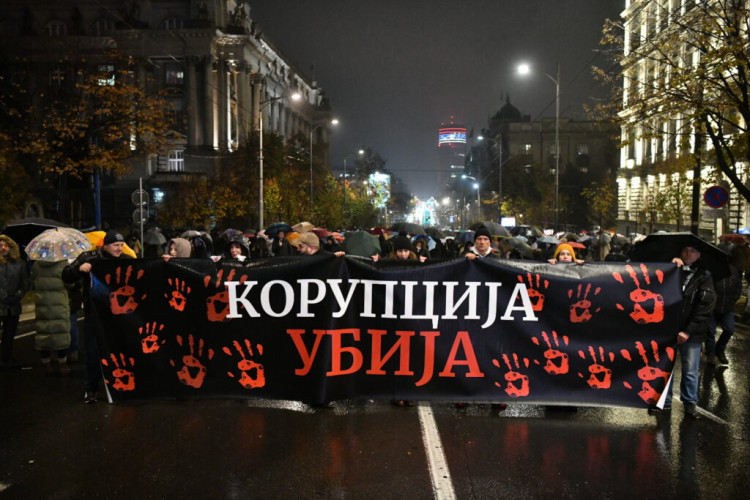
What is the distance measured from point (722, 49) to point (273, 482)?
42.3ft

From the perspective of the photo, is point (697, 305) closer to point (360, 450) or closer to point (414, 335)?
point (414, 335)

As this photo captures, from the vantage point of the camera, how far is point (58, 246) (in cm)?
809

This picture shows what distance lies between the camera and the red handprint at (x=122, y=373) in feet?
21.9

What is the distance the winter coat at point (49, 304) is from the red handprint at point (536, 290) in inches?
232

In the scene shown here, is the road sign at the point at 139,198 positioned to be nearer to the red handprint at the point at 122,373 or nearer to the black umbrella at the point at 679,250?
the red handprint at the point at 122,373

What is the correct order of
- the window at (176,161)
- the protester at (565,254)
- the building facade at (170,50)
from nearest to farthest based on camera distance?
the protester at (565,254) → the building facade at (170,50) → the window at (176,161)

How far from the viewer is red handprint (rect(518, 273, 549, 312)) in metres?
6.55

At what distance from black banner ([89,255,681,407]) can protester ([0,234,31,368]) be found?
2700mm

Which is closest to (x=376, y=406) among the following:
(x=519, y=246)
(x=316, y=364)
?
(x=316, y=364)

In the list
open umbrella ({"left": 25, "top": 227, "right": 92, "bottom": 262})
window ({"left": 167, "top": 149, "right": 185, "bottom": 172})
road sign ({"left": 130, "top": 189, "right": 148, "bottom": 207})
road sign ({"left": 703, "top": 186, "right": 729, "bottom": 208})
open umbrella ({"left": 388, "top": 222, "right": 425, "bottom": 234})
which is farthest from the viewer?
window ({"left": 167, "top": 149, "right": 185, "bottom": 172})

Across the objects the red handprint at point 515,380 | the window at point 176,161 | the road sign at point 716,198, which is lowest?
the red handprint at point 515,380

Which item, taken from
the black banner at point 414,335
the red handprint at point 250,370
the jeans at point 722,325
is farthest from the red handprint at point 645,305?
the red handprint at point 250,370

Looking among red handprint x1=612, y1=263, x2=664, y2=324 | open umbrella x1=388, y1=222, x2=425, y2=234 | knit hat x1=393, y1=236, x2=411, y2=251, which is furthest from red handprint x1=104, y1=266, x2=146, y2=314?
open umbrella x1=388, y1=222, x2=425, y2=234

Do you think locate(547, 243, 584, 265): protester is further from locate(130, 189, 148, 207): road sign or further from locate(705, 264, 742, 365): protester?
locate(130, 189, 148, 207): road sign
